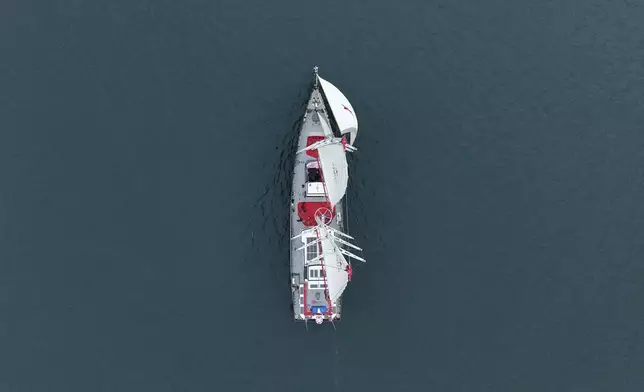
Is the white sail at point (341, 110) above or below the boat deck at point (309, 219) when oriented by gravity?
above

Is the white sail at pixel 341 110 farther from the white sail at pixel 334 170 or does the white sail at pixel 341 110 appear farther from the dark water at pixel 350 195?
the dark water at pixel 350 195

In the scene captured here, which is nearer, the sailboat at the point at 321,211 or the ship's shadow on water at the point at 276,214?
the sailboat at the point at 321,211

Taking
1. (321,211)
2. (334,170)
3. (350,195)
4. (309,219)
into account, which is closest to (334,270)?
(309,219)

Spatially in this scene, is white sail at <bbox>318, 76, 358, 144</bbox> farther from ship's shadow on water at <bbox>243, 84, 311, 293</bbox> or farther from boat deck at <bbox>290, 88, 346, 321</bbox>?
ship's shadow on water at <bbox>243, 84, 311, 293</bbox>

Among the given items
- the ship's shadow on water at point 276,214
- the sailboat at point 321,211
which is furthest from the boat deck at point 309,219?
the ship's shadow on water at point 276,214

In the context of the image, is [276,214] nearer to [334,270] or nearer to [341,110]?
[334,270]

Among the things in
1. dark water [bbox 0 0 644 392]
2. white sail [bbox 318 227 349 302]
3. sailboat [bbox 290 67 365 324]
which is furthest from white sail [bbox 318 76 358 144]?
white sail [bbox 318 227 349 302]

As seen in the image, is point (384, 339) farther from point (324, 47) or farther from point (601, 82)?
point (601, 82)
